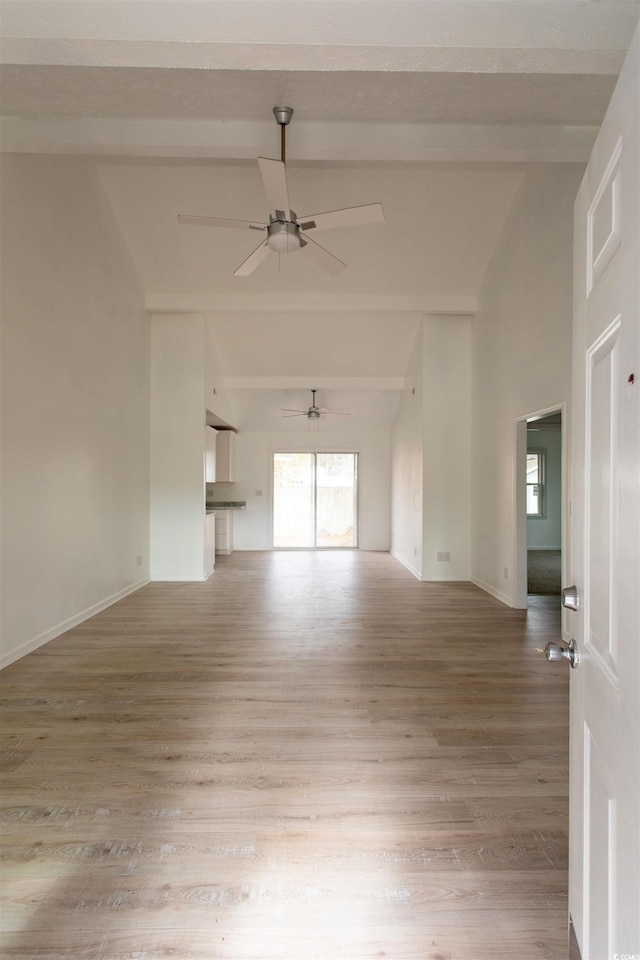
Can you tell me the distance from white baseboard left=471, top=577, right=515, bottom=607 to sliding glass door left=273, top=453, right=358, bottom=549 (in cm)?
392

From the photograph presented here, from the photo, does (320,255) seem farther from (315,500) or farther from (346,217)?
(315,500)

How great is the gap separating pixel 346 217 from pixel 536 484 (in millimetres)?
8313

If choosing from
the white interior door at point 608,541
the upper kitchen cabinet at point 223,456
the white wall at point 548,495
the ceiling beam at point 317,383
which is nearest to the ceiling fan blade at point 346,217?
Result: the white interior door at point 608,541

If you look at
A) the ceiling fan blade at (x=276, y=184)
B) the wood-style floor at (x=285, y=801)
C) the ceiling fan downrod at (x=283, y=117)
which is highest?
the ceiling fan downrod at (x=283, y=117)

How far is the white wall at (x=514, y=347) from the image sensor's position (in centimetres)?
393

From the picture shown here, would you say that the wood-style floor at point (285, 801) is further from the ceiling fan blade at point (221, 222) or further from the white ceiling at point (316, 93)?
the ceiling fan blade at point (221, 222)

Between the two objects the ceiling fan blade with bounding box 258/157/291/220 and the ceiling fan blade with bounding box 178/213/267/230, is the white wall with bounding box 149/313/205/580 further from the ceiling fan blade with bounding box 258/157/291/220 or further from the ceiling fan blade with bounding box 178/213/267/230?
the ceiling fan blade with bounding box 258/157/291/220

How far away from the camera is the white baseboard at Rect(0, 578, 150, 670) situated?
10.8ft

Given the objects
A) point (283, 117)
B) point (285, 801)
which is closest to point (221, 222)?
point (283, 117)

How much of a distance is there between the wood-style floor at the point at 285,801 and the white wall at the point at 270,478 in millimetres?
5766

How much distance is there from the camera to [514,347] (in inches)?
191

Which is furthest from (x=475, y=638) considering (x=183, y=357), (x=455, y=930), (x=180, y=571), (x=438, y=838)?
(x=183, y=357)

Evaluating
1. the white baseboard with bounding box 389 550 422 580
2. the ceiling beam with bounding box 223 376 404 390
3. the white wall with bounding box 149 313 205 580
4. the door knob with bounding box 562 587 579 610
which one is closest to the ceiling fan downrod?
the door knob with bounding box 562 587 579 610

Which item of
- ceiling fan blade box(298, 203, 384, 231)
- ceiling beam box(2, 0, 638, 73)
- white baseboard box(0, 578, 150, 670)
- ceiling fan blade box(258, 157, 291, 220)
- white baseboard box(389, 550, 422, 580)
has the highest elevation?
ceiling fan blade box(258, 157, 291, 220)
